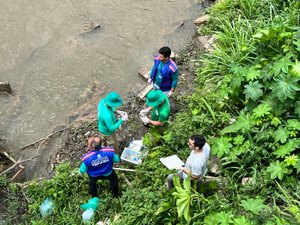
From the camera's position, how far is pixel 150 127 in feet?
23.2

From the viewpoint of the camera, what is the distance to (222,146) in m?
5.84

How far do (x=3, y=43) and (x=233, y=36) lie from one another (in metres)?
5.24

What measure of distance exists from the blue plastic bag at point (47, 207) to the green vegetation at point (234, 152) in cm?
9

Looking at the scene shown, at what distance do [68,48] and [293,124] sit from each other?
5.48 metres

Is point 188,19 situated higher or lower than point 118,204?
higher

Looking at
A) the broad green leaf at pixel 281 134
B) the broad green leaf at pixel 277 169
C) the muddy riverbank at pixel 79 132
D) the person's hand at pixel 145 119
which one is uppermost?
the broad green leaf at pixel 281 134

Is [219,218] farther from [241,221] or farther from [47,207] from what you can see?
[47,207]

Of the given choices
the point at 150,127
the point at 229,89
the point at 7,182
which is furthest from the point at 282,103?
the point at 7,182

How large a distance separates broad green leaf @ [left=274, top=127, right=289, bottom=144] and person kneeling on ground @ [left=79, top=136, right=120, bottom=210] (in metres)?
2.37

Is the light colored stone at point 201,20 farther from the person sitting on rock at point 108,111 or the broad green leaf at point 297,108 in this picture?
the broad green leaf at point 297,108

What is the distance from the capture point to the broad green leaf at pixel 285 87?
561 centimetres

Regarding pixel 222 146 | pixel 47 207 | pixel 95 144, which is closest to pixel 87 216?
pixel 47 207

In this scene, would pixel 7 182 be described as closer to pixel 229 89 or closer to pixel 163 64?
pixel 163 64

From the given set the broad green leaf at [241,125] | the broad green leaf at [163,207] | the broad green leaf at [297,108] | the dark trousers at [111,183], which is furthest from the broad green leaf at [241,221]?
the dark trousers at [111,183]
